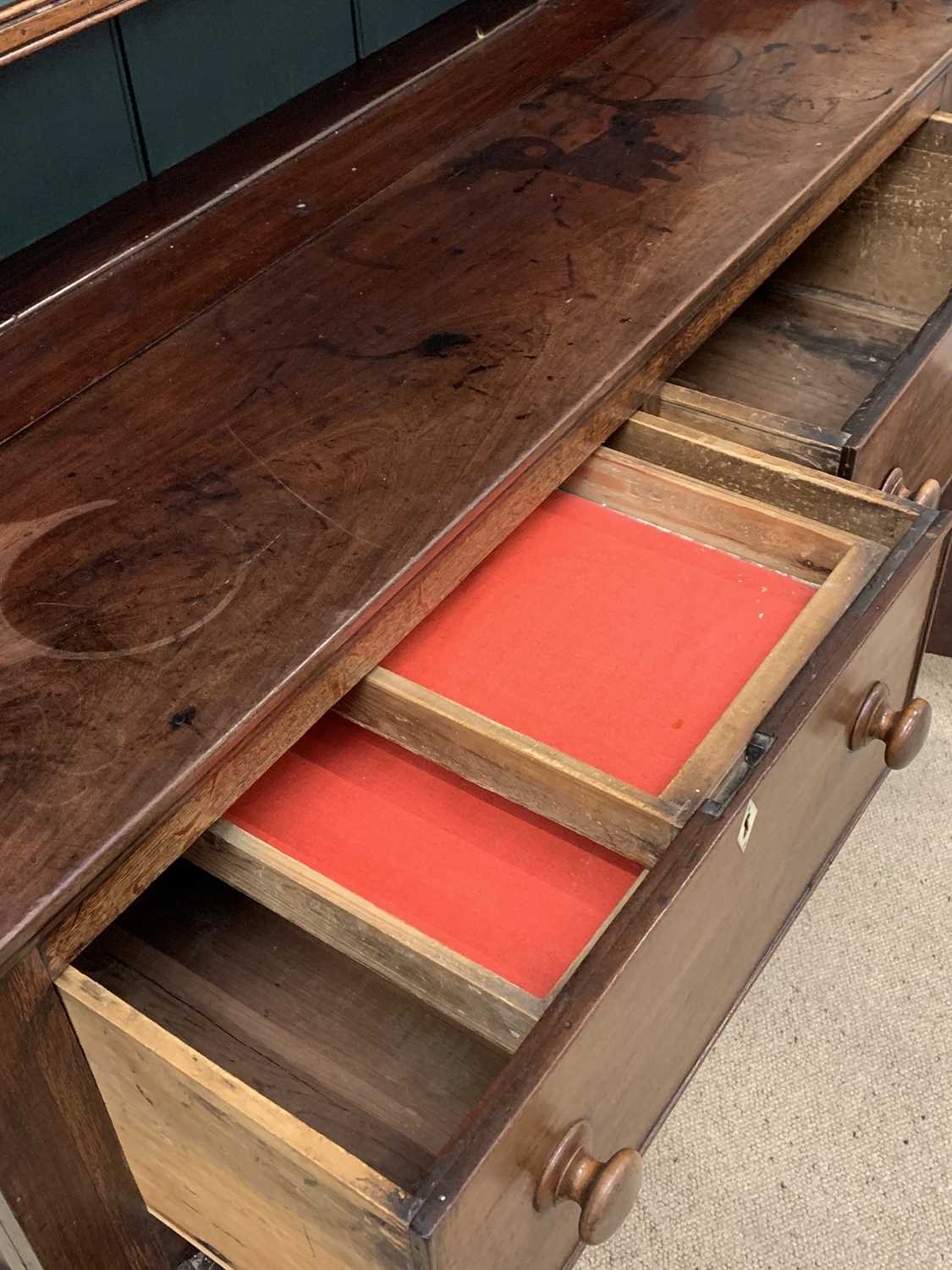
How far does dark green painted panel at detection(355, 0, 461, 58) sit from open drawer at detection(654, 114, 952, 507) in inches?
17.4

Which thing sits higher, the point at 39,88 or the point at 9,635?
the point at 39,88

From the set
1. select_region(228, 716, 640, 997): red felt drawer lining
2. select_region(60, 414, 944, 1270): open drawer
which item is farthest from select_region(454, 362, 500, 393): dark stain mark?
select_region(228, 716, 640, 997): red felt drawer lining

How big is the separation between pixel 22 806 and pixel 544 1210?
355mm

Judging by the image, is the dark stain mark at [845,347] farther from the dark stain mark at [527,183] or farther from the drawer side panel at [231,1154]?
the drawer side panel at [231,1154]

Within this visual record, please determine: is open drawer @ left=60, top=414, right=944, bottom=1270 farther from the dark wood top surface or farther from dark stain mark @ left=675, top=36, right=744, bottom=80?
dark stain mark @ left=675, top=36, right=744, bottom=80

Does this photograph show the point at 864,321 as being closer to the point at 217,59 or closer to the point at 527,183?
the point at 527,183

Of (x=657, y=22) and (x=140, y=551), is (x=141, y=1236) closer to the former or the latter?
(x=140, y=551)

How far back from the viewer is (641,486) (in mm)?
1003

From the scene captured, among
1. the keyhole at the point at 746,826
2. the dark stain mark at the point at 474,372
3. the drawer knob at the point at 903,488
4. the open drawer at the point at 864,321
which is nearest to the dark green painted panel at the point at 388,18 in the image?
the open drawer at the point at 864,321

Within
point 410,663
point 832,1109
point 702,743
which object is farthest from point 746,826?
point 832,1109

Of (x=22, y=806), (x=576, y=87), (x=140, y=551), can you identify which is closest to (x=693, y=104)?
(x=576, y=87)

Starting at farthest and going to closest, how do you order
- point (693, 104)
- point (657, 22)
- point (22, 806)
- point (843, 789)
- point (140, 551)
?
1. point (657, 22)
2. point (693, 104)
3. point (843, 789)
4. point (140, 551)
5. point (22, 806)

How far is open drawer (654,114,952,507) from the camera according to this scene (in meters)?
1.24

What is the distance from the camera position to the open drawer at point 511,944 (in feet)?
2.16
